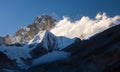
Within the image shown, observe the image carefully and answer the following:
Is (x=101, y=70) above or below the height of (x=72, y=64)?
below

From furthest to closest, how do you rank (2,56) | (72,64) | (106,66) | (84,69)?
(2,56) < (72,64) < (84,69) < (106,66)

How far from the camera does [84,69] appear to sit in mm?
61938

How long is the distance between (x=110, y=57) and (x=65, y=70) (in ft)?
40.9

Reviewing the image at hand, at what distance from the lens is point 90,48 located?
72.1 m

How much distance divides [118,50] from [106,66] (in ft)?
11.9

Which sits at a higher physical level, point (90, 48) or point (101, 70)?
point (90, 48)

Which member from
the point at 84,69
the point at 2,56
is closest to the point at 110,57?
the point at 84,69

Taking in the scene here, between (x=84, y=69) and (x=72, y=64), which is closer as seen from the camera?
(x=84, y=69)

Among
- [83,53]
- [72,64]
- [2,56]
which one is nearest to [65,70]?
[72,64]

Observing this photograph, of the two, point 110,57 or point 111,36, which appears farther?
point 111,36

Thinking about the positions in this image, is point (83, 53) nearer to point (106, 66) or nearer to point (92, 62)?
point (92, 62)

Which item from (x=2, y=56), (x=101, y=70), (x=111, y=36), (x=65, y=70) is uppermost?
(x=2, y=56)

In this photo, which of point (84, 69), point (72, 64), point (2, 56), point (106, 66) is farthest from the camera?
point (2, 56)

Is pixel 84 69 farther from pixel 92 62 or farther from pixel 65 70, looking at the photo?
pixel 65 70
